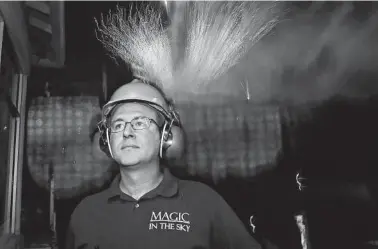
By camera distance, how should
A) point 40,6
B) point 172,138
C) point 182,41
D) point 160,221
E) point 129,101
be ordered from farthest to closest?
1. point 182,41
2. point 40,6
3. point 172,138
4. point 129,101
5. point 160,221

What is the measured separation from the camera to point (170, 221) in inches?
51.0

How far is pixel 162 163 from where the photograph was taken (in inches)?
58.2

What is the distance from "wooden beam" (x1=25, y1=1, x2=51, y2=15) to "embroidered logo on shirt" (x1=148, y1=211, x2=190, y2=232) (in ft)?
4.26

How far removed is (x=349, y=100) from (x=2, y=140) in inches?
77.2

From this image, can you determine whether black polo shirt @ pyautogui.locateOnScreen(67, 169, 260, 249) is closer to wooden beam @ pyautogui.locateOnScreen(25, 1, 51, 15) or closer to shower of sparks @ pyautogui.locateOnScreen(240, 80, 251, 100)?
shower of sparks @ pyautogui.locateOnScreen(240, 80, 251, 100)

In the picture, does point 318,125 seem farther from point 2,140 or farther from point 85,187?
Result: point 2,140

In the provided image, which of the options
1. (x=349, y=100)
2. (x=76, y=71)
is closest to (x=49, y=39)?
(x=76, y=71)

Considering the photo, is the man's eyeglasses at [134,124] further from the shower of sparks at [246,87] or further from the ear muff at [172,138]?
the shower of sparks at [246,87]

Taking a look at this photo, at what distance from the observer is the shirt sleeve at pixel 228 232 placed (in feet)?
4.35

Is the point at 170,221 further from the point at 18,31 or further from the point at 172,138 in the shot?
the point at 18,31

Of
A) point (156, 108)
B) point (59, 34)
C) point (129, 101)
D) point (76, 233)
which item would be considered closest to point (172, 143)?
point (156, 108)

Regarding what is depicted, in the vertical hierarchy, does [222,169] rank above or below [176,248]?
above

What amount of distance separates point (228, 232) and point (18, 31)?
1571mm

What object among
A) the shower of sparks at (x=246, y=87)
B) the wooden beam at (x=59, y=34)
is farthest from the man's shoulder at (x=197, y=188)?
the wooden beam at (x=59, y=34)
